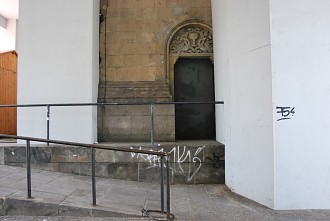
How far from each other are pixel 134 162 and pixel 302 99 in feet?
11.2

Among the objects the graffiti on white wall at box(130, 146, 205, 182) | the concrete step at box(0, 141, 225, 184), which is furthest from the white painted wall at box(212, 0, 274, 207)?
the graffiti on white wall at box(130, 146, 205, 182)

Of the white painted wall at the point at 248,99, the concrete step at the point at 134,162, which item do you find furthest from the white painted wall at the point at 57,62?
the white painted wall at the point at 248,99

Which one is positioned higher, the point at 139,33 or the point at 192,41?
the point at 139,33

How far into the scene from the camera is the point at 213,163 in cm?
600

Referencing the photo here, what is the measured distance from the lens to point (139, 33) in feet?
24.8

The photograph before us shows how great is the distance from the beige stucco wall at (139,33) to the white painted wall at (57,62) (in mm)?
773

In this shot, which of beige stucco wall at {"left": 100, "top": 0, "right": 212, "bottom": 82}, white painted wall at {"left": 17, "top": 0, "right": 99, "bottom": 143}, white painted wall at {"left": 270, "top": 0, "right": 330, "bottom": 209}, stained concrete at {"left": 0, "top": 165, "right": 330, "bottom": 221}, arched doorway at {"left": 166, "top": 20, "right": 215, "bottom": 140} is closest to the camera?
stained concrete at {"left": 0, "top": 165, "right": 330, "bottom": 221}

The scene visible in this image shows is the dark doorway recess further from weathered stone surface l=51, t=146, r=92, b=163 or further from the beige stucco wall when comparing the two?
weathered stone surface l=51, t=146, r=92, b=163

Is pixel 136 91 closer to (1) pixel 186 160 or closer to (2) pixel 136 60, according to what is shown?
(2) pixel 136 60

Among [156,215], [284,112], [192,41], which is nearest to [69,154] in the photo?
[156,215]

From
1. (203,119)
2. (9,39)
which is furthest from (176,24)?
(9,39)

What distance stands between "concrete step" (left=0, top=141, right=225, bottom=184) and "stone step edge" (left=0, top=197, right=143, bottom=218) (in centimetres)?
183

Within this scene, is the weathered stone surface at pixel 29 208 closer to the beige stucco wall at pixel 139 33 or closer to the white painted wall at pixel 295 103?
the white painted wall at pixel 295 103

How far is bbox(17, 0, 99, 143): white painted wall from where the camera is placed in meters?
6.80
